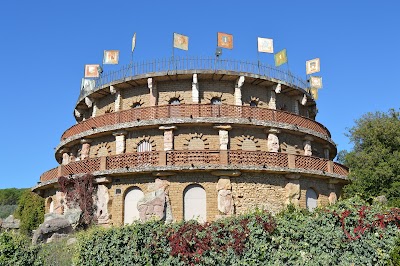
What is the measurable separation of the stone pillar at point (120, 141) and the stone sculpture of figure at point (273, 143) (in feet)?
30.7

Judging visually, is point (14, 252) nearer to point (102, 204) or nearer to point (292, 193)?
point (102, 204)

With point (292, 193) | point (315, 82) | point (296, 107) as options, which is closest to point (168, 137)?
point (292, 193)

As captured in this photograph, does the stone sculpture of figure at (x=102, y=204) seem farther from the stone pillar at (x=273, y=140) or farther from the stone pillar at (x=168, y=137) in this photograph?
the stone pillar at (x=273, y=140)

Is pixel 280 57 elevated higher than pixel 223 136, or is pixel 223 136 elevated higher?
pixel 280 57

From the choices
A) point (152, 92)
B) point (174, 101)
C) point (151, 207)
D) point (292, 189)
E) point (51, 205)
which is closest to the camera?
point (151, 207)

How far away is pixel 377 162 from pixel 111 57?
20213 mm

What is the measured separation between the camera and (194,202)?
24.3 metres

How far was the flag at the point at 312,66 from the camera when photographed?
35625mm

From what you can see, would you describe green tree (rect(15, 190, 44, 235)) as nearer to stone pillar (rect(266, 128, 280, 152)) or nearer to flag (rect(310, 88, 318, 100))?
stone pillar (rect(266, 128, 280, 152))

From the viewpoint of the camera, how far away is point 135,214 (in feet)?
82.0

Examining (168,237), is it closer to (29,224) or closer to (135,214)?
(135,214)

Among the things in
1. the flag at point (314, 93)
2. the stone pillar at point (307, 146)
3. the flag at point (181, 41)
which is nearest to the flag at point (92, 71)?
the flag at point (181, 41)

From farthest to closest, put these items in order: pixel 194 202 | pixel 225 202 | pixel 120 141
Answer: pixel 120 141 < pixel 194 202 < pixel 225 202

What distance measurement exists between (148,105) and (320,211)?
1731cm
